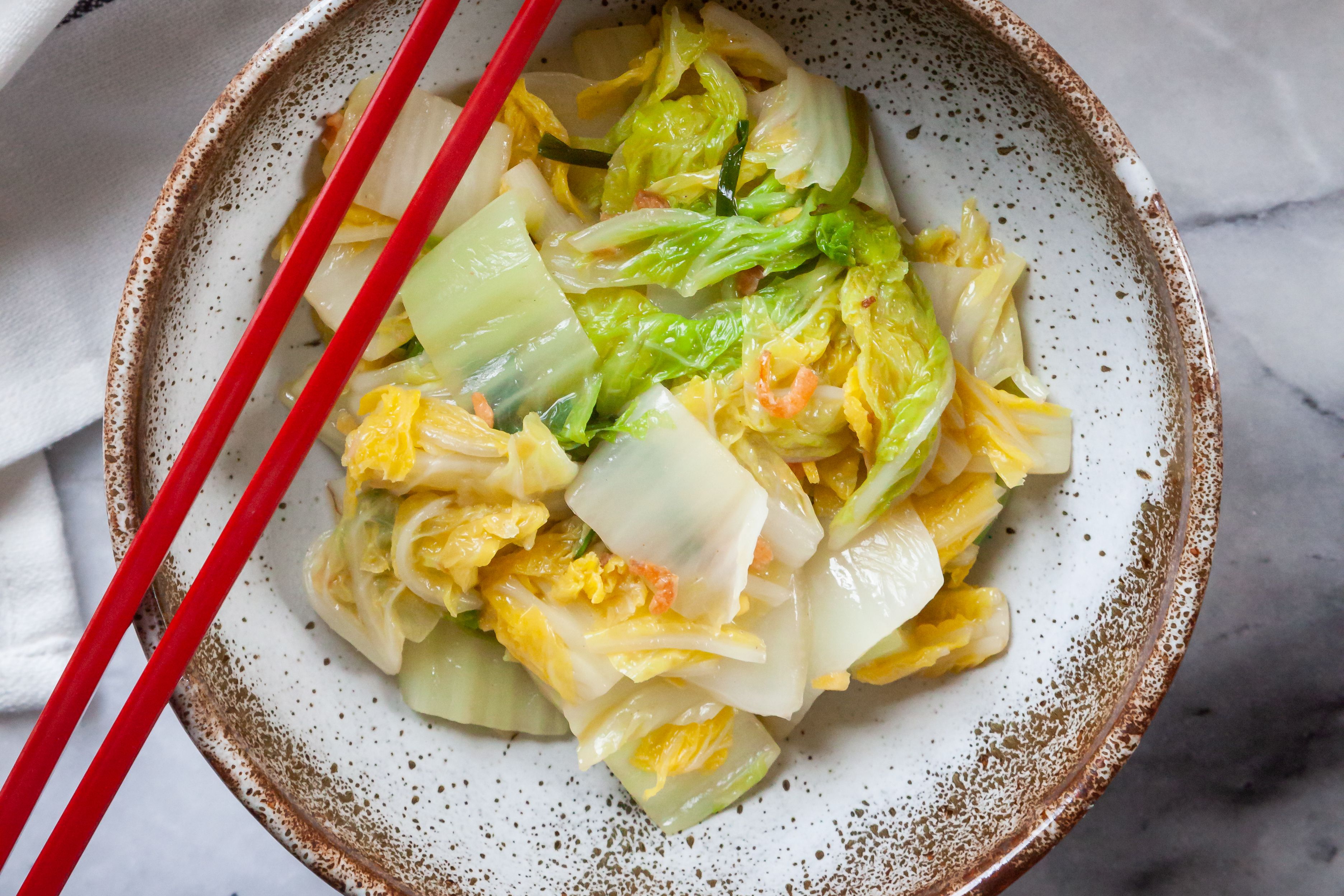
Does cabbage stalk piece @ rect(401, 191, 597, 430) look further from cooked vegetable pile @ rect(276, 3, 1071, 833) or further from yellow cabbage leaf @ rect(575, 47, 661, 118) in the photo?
yellow cabbage leaf @ rect(575, 47, 661, 118)

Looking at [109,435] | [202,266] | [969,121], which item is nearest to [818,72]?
[969,121]

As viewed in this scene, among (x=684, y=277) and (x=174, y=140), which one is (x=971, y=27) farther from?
(x=174, y=140)

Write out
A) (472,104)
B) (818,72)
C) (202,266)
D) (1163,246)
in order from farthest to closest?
(818,72)
(202,266)
(1163,246)
(472,104)

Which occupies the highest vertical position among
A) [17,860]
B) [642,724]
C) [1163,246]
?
[1163,246]

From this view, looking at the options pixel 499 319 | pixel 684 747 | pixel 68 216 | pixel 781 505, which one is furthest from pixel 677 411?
pixel 68 216

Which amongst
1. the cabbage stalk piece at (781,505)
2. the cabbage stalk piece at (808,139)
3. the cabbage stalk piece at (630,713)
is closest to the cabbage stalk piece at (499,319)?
the cabbage stalk piece at (781,505)

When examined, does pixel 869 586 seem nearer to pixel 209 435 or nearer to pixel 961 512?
pixel 961 512
